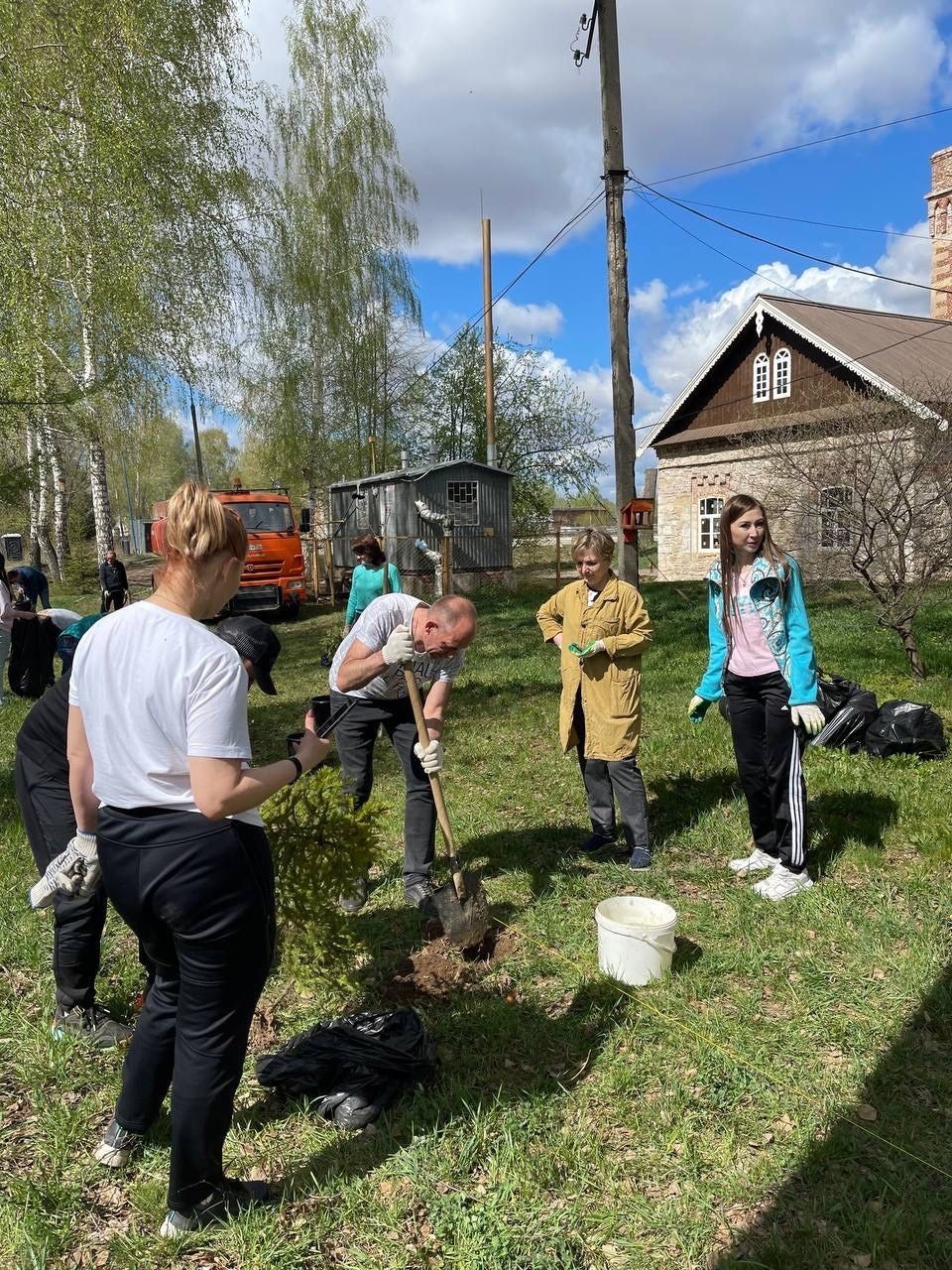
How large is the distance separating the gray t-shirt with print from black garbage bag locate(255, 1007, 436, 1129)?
1491 millimetres

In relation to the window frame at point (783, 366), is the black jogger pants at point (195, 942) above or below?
below

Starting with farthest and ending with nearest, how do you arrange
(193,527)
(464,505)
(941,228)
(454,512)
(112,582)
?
(941,228) → (464,505) → (454,512) → (112,582) → (193,527)

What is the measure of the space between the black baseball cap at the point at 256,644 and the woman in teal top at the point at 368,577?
579cm

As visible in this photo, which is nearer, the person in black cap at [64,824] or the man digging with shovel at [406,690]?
the person in black cap at [64,824]

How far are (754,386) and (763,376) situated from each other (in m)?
0.33

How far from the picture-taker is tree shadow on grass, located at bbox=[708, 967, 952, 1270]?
2.24m

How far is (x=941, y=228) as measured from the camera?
95.2 feet

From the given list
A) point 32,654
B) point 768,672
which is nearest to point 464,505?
point 32,654

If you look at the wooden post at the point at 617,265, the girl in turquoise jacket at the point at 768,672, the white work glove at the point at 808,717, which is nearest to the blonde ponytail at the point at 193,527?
the girl in turquoise jacket at the point at 768,672

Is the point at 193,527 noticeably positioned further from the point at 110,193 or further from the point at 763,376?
the point at 763,376

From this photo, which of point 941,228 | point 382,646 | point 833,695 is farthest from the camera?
point 941,228

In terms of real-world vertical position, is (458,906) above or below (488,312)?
below

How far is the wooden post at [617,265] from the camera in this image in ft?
29.1

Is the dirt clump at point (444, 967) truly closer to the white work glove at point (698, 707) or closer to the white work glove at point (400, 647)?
the white work glove at point (400, 647)
